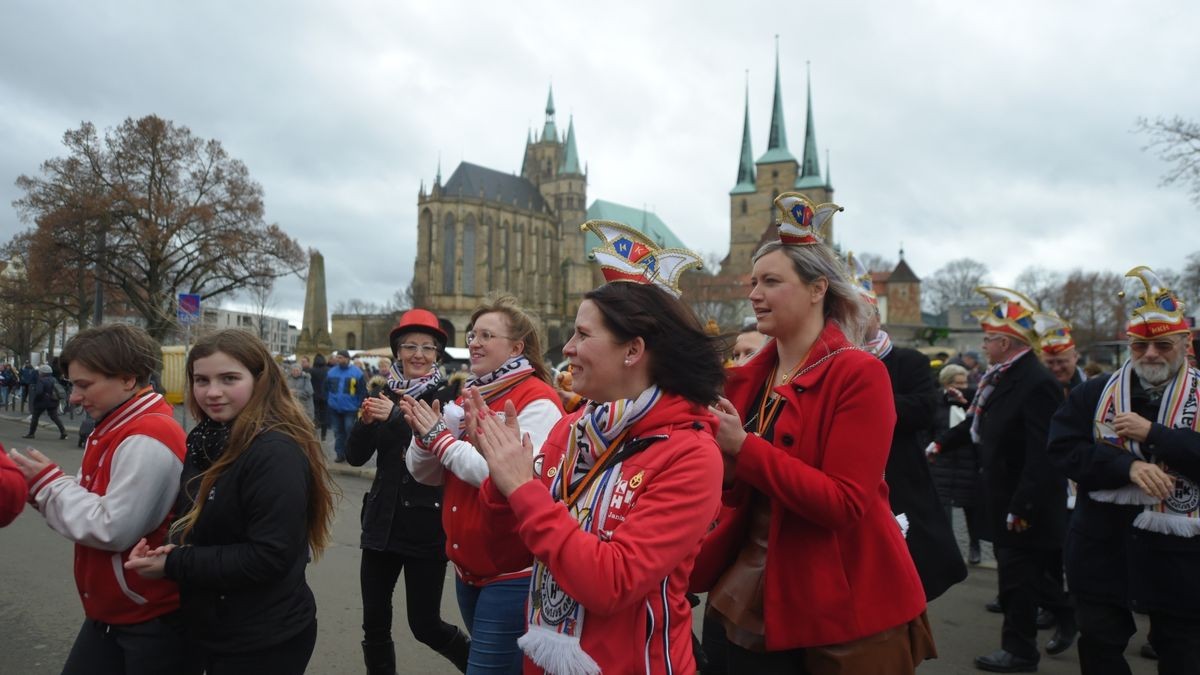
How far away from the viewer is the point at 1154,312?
12.4 ft

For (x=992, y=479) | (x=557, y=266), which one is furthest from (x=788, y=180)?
(x=992, y=479)

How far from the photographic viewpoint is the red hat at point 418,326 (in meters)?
4.37

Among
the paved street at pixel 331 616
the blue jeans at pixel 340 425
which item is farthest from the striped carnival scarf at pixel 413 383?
the blue jeans at pixel 340 425

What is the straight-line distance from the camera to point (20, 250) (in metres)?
29.7

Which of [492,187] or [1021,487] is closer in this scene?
[1021,487]

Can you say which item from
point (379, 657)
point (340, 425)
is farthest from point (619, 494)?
point (340, 425)

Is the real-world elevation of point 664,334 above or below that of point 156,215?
below

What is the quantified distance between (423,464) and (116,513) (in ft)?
3.77

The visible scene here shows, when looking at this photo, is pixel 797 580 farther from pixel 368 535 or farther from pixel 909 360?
pixel 909 360

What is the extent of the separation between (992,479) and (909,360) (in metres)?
1.11

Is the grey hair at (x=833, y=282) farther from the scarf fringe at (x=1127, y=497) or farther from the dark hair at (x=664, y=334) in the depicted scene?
the scarf fringe at (x=1127, y=497)

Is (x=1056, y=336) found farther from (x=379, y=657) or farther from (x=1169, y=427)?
(x=379, y=657)

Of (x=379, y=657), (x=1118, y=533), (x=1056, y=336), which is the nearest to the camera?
(x=1118, y=533)

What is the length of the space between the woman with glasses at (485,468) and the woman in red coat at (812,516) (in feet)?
2.54
